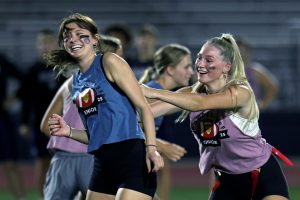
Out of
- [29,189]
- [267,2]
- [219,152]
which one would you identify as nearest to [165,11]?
[267,2]

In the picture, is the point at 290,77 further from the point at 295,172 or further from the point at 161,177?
the point at 161,177

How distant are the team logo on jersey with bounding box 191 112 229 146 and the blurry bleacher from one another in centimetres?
1140

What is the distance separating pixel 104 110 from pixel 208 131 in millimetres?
798

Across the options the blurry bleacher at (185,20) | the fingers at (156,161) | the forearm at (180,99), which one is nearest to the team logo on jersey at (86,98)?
the forearm at (180,99)

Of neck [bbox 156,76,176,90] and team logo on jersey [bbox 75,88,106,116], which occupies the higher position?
team logo on jersey [bbox 75,88,106,116]

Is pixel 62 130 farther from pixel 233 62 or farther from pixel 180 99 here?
pixel 233 62

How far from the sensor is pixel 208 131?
6.27 meters

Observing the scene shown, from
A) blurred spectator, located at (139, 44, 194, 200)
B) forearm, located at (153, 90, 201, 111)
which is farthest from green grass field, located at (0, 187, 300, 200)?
forearm, located at (153, 90, 201, 111)

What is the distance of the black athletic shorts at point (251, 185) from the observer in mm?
6262

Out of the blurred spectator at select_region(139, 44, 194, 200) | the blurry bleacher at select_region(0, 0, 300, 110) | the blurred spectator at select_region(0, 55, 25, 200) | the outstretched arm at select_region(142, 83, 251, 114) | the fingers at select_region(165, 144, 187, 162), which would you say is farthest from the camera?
the blurry bleacher at select_region(0, 0, 300, 110)

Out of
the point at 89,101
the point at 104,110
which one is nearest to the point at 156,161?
the point at 104,110

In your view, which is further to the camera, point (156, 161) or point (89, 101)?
point (89, 101)

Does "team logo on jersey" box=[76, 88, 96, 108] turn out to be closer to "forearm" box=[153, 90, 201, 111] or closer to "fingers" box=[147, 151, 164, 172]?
"forearm" box=[153, 90, 201, 111]

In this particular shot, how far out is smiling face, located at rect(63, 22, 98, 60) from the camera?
6137mm
